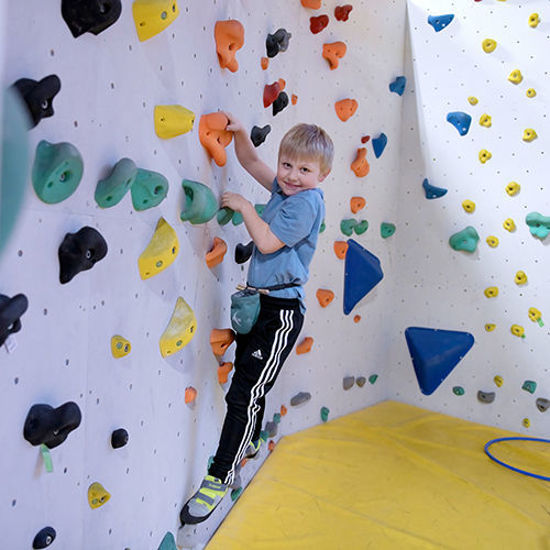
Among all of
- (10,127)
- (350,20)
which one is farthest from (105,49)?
(350,20)

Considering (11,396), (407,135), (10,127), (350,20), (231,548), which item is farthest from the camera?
(407,135)

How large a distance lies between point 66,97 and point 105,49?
14 cm

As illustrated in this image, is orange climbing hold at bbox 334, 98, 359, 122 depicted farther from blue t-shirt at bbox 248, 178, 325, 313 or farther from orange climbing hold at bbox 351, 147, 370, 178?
blue t-shirt at bbox 248, 178, 325, 313

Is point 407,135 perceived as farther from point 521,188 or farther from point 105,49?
point 105,49

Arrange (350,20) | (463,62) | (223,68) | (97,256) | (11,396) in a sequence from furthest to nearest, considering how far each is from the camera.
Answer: (463,62), (350,20), (223,68), (97,256), (11,396)

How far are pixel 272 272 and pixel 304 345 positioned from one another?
854mm

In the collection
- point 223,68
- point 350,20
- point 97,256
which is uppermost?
point 350,20

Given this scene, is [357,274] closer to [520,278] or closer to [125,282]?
[520,278]

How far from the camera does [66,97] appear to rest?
2.79 feet

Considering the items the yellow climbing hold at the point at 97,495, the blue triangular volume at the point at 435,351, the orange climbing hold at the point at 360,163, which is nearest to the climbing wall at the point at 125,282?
the yellow climbing hold at the point at 97,495

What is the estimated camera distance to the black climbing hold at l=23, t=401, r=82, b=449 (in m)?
0.84

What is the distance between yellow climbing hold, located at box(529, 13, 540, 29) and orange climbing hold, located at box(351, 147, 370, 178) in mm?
868

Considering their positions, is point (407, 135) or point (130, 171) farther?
point (407, 135)

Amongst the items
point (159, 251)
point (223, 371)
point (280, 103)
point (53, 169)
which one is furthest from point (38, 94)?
point (280, 103)
